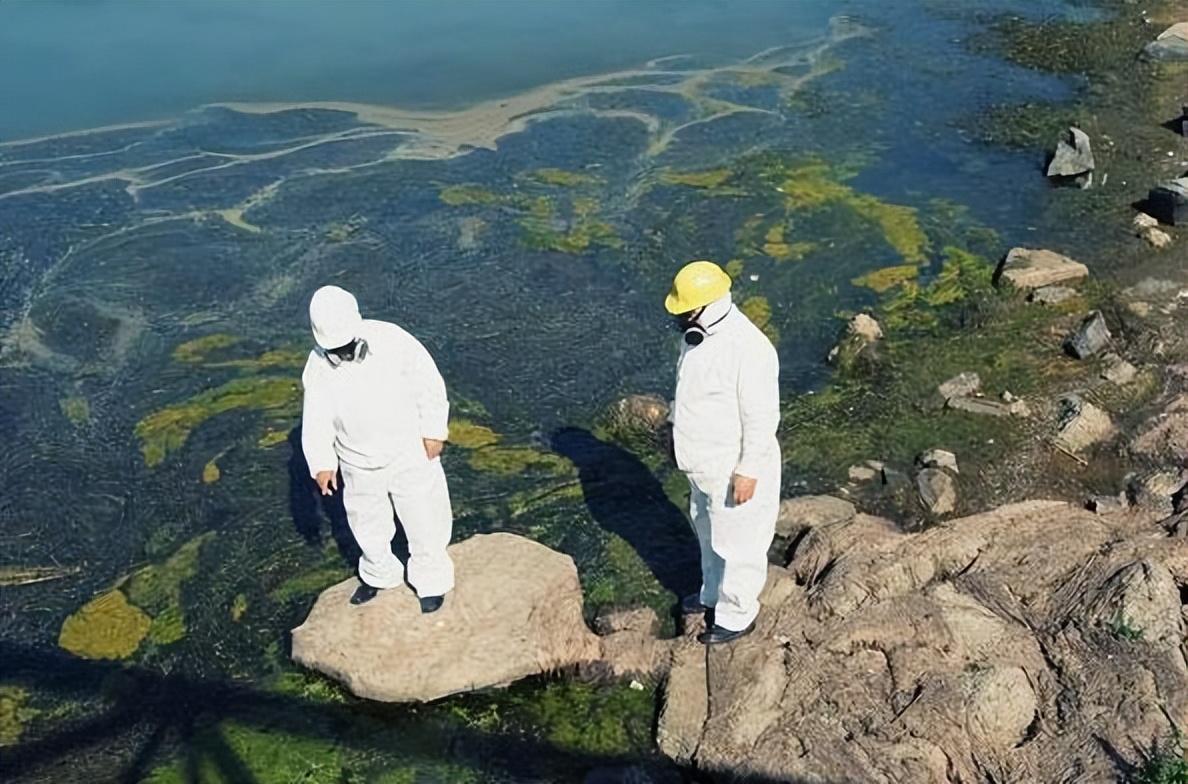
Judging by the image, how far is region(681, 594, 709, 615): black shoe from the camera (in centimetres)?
645

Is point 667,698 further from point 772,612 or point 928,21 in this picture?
point 928,21

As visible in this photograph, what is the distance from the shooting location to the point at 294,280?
10766 mm

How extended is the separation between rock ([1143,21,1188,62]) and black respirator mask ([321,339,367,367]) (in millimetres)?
14888

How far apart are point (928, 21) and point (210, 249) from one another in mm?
12440

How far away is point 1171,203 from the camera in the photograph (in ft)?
36.0

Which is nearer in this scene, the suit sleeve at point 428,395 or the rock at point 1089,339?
the suit sleeve at point 428,395

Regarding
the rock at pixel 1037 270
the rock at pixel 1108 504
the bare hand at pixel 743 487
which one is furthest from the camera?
the rock at pixel 1037 270

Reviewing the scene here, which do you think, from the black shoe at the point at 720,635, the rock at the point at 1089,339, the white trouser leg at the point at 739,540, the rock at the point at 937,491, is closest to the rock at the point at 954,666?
the black shoe at the point at 720,635

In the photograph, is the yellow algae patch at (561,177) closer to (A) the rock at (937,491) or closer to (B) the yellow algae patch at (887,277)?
(B) the yellow algae patch at (887,277)

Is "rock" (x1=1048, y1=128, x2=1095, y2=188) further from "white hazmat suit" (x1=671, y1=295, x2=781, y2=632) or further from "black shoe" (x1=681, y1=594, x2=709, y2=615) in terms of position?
"white hazmat suit" (x1=671, y1=295, x2=781, y2=632)

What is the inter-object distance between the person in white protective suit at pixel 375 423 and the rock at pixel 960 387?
176 inches

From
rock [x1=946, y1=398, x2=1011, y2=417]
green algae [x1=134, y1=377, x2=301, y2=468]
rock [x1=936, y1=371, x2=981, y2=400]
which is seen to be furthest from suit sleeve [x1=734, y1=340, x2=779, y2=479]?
green algae [x1=134, y1=377, x2=301, y2=468]

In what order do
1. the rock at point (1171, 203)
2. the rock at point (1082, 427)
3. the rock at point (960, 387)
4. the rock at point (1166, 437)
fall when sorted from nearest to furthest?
the rock at point (1166, 437)
the rock at point (1082, 427)
the rock at point (960, 387)
the rock at point (1171, 203)

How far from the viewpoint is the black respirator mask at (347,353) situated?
17.4 ft
